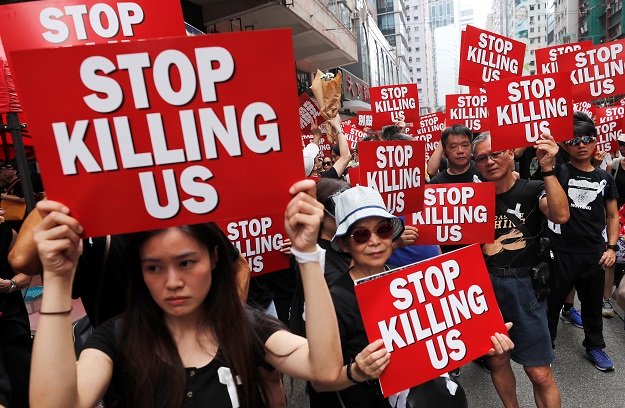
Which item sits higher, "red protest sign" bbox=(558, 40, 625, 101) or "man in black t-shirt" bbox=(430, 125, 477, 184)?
"red protest sign" bbox=(558, 40, 625, 101)

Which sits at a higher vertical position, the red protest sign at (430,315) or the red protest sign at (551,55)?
the red protest sign at (551,55)

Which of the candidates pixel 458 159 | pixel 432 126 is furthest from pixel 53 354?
pixel 432 126

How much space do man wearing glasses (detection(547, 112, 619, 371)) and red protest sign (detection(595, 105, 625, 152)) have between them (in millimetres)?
2051

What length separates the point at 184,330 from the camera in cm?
163

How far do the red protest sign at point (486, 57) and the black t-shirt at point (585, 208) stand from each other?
2.17 m

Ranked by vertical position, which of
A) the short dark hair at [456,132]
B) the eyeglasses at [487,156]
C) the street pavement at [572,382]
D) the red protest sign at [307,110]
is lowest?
the street pavement at [572,382]

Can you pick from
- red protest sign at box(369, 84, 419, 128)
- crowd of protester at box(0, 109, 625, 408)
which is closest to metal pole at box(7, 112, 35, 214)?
crowd of protester at box(0, 109, 625, 408)

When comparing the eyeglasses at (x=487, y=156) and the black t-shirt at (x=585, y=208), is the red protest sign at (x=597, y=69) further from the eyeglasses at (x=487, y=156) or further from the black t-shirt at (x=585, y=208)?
the eyeglasses at (x=487, y=156)

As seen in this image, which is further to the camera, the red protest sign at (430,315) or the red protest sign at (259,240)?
the red protest sign at (259,240)

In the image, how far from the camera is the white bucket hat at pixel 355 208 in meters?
2.20

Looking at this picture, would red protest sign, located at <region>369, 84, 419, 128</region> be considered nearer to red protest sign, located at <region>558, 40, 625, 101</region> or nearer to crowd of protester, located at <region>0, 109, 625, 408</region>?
red protest sign, located at <region>558, 40, 625, 101</region>

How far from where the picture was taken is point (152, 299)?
5.35 feet

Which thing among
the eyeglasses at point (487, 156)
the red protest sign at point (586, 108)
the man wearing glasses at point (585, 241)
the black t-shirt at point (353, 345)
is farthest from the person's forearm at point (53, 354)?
the red protest sign at point (586, 108)

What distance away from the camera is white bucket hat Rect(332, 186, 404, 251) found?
86.6 inches
